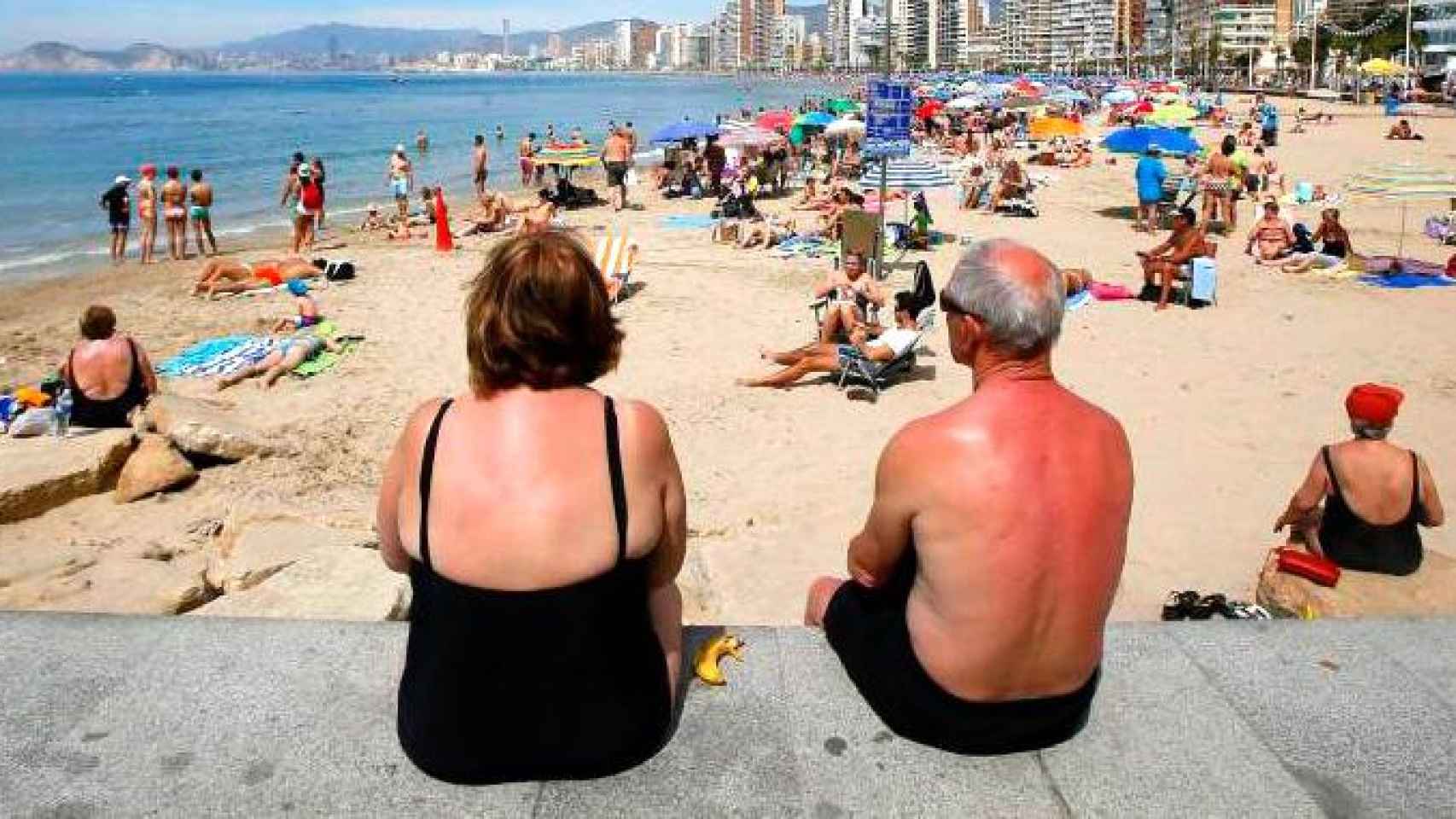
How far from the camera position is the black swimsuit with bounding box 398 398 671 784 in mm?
1916

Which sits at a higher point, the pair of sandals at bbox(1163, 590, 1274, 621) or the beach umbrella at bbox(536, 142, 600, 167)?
the beach umbrella at bbox(536, 142, 600, 167)

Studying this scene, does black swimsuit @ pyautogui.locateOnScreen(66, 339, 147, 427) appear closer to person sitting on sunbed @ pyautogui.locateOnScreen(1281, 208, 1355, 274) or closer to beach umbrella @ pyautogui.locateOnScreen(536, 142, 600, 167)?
person sitting on sunbed @ pyautogui.locateOnScreen(1281, 208, 1355, 274)

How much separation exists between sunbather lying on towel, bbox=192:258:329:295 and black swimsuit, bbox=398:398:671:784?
11657 mm

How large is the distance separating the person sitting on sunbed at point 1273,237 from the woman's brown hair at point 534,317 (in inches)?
499

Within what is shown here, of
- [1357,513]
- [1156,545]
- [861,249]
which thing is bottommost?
[1156,545]

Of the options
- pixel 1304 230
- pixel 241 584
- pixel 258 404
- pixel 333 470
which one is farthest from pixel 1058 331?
pixel 1304 230

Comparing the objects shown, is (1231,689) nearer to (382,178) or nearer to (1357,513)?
(1357,513)

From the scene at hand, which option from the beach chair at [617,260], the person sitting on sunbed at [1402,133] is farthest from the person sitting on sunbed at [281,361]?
the person sitting on sunbed at [1402,133]

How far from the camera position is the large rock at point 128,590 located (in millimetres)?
4609

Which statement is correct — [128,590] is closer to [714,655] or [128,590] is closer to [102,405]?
[102,405]

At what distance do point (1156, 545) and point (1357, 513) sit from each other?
4.75 ft

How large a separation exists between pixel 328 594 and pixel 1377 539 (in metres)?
4.08

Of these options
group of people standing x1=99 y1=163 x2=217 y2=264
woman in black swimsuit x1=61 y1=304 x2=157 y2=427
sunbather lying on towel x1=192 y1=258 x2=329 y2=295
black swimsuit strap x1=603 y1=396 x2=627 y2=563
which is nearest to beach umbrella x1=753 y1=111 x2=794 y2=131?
group of people standing x1=99 y1=163 x2=217 y2=264

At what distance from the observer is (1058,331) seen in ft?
6.82
